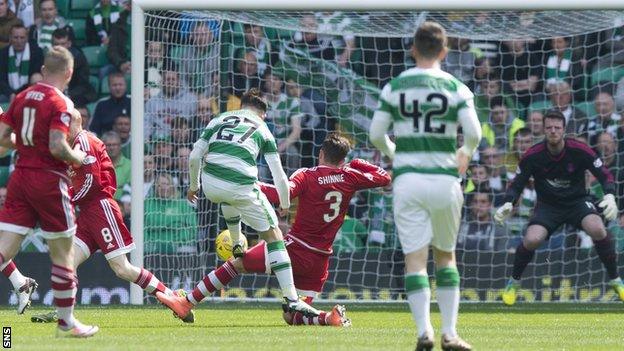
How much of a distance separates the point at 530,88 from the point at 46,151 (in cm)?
902

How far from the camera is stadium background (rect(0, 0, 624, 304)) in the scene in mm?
14945

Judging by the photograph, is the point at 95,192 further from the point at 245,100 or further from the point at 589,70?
the point at 589,70

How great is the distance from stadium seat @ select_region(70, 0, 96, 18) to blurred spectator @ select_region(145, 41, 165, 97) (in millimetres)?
2596

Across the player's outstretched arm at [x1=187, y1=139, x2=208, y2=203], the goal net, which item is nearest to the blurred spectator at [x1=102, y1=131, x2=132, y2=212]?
the goal net

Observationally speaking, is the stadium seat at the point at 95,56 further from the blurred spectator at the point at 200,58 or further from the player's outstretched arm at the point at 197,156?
the player's outstretched arm at the point at 197,156

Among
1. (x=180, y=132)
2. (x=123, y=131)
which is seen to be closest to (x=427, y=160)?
(x=180, y=132)

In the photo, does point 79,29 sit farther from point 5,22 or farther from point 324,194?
point 324,194

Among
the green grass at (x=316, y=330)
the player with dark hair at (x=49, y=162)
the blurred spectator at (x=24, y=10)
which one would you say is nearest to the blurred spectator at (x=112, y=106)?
the blurred spectator at (x=24, y=10)

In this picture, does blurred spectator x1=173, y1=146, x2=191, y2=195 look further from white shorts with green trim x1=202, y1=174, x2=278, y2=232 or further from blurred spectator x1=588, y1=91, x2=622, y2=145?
blurred spectator x1=588, y1=91, x2=622, y2=145

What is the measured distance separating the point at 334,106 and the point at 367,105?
413 millimetres

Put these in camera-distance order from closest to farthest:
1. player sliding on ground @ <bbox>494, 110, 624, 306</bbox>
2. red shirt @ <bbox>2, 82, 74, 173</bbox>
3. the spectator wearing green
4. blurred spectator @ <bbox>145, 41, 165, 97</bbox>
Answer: red shirt @ <bbox>2, 82, 74, 173</bbox> → player sliding on ground @ <bbox>494, 110, 624, 306</bbox> → blurred spectator @ <bbox>145, 41, 165, 97</bbox> → the spectator wearing green

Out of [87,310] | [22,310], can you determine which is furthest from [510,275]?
[22,310]

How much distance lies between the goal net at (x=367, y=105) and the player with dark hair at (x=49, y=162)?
20.2 ft

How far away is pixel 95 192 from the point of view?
1090cm
